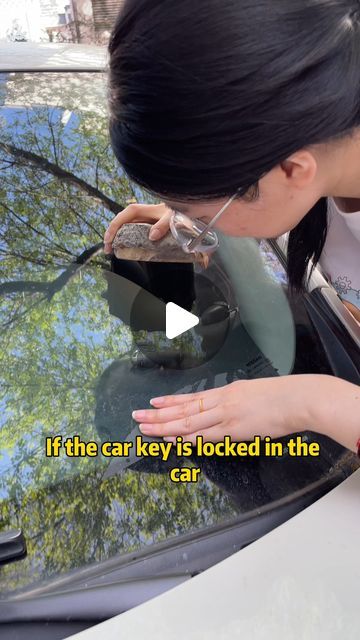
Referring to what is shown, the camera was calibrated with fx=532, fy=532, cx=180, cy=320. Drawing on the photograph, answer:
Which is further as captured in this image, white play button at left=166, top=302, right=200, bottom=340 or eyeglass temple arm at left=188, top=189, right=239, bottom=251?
white play button at left=166, top=302, right=200, bottom=340

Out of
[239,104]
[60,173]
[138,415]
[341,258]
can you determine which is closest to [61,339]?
[138,415]

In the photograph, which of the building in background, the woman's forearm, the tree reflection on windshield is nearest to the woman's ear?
the woman's forearm

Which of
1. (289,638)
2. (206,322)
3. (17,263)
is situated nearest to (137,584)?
(289,638)

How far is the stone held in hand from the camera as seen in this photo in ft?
3.61

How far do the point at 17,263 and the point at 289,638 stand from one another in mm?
754

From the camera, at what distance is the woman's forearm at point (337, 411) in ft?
2.72

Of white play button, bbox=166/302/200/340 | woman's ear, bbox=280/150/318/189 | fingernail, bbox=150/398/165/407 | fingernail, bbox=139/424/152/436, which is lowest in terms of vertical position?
fingernail, bbox=139/424/152/436

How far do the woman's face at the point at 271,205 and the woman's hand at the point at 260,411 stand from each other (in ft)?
0.85

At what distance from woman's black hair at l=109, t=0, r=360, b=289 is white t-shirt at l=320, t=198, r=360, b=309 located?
44cm

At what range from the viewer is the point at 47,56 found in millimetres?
1463

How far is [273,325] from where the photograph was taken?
3.57 ft

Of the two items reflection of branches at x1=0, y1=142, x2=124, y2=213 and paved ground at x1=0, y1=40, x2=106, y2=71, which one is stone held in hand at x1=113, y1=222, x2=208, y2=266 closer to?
reflection of branches at x1=0, y1=142, x2=124, y2=213

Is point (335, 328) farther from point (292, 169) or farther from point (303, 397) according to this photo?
point (292, 169)
